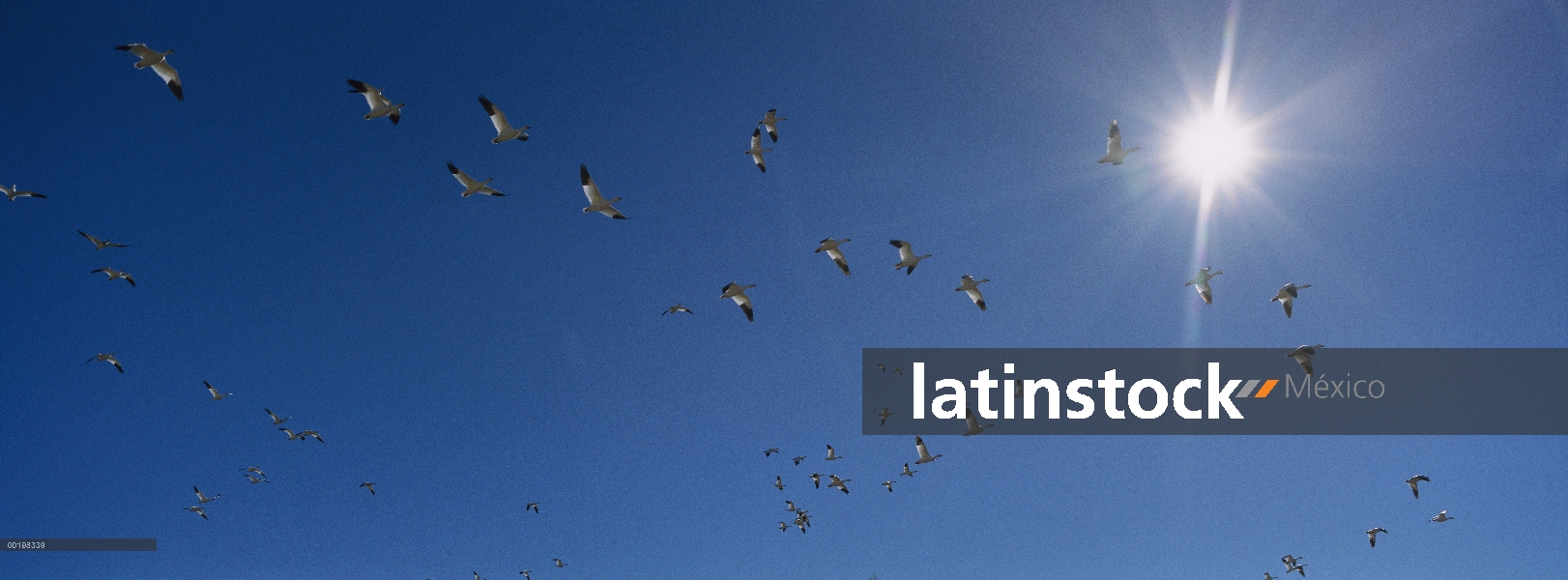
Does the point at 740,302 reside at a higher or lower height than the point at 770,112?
lower

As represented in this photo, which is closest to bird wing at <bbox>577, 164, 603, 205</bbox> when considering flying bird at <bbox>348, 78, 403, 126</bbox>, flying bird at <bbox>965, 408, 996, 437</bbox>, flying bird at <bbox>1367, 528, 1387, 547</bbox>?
flying bird at <bbox>348, 78, 403, 126</bbox>

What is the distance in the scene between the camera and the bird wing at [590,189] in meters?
29.1

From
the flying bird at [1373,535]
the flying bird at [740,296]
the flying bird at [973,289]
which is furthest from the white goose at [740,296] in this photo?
the flying bird at [1373,535]

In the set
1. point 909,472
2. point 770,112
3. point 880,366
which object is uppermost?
point 770,112

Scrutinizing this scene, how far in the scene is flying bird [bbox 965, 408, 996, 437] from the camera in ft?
128

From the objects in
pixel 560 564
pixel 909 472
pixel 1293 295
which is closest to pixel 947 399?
pixel 909 472

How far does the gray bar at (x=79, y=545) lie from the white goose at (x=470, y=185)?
27962mm

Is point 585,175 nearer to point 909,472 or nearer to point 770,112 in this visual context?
point 770,112

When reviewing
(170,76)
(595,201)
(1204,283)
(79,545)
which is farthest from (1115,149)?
(79,545)

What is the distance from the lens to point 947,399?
39125 mm

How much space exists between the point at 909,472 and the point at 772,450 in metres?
9.60

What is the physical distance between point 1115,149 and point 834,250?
32.5 ft

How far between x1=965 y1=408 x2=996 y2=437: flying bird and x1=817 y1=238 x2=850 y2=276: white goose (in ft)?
35.3

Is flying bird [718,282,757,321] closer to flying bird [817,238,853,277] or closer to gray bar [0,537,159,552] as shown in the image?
flying bird [817,238,853,277]
